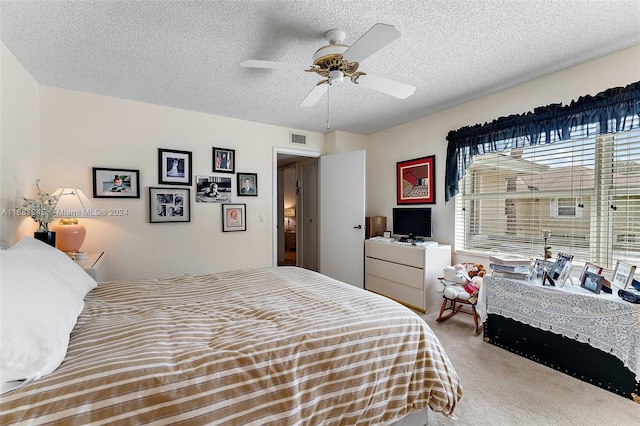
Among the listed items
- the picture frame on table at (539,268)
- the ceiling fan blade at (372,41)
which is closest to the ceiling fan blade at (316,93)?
the ceiling fan blade at (372,41)

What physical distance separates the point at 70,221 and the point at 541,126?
438cm

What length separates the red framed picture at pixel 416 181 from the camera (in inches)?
146

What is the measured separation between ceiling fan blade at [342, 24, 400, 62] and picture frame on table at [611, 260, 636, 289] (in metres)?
2.14

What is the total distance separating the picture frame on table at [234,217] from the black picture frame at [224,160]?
0.47 meters

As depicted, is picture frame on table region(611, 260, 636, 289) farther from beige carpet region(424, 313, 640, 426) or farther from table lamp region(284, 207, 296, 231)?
table lamp region(284, 207, 296, 231)

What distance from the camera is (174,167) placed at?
3459mm

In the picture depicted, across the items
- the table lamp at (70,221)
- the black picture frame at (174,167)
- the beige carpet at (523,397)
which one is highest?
the black picture frame at (174,167)

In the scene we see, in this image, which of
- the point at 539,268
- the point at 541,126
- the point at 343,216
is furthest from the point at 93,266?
the point at 541,126

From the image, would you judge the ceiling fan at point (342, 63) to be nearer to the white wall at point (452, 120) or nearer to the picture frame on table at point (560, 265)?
the white wall at point (452, 120)

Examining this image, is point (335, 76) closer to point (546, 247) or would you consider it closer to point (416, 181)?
point (546, 247)

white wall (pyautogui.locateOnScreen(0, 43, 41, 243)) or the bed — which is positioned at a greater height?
white wall (pyautogui.locateOnScreen(0, 43, 41, 243))

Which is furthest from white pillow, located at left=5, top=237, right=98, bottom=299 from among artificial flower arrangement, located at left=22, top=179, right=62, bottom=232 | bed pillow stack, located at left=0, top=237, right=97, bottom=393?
artificial flower arrangement, located at left=22, top=179, right=62, bottom=232

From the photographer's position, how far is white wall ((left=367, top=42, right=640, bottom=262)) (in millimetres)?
2291

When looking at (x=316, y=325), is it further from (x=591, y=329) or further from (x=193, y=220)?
(x=193, y=220)
